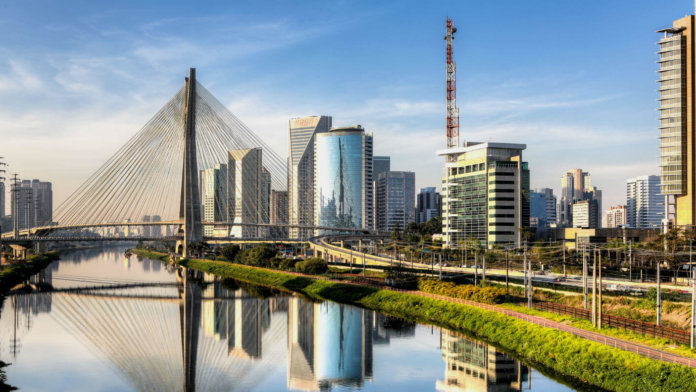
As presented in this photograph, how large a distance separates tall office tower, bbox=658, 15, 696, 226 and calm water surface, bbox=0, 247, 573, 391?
46.1 m

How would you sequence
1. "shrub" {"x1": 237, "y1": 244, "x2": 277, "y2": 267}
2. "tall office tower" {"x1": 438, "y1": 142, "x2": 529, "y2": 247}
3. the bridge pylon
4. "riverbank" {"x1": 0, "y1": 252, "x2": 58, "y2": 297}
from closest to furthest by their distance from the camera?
"riverbank" {"x1": 0, "y1": 252, "x2": 58, "y2": 297} → the bridge pylon → "tall office tower" {"x1": 438, "y1": 142, "x2": 529, "y2": 247} → "shrub" {"x1": 237, "y1": 244, "x2": 277, "y2": 267}

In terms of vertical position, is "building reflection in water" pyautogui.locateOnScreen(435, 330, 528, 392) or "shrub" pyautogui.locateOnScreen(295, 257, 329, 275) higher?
"shrub" pyautogui.locateOnScreen(295, 257, 329, 275)

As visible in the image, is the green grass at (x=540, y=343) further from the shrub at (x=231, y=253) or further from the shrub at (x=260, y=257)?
the shrub at (x=231, y=253)

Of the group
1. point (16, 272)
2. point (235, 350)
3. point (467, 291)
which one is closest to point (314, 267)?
point (467, 291)

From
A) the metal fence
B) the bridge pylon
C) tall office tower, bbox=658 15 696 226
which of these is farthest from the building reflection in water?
the bridge pylon

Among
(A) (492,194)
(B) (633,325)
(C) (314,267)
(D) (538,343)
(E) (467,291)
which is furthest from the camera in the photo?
(A) (492,194)

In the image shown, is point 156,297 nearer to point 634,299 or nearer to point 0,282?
point 0,282

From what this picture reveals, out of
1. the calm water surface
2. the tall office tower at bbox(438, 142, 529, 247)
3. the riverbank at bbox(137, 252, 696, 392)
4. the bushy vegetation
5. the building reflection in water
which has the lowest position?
the calm water surface

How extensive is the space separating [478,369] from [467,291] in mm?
17030

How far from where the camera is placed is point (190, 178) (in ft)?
327

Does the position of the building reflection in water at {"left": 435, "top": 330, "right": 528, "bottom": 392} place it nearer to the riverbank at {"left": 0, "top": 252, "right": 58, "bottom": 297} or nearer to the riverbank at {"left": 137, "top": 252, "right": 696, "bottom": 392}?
the riverbank at {"left": 137, "top": 252, "right": 696, "bottom": 392}

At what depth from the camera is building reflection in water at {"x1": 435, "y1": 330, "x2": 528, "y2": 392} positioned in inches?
1368

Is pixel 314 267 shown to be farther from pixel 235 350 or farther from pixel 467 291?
pixel 235 350

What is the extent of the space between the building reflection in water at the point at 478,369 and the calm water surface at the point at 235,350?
0.21 ft
